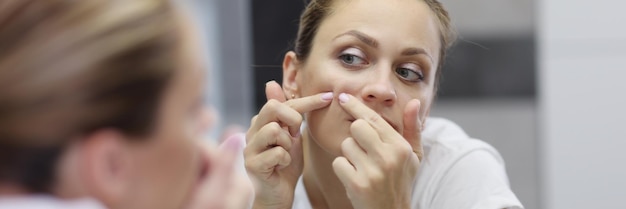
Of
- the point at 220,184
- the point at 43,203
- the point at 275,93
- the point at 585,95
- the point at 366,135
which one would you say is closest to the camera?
the point at 43,203

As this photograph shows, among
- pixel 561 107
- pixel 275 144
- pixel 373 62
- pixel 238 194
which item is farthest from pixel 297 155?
pixel 561 107

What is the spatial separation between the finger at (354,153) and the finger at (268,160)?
84 millimetres

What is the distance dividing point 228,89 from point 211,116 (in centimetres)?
159

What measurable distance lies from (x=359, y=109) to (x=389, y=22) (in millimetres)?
127

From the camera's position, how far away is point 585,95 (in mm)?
2049

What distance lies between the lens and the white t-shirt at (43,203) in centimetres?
57

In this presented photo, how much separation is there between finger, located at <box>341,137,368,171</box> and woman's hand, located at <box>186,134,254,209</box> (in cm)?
34

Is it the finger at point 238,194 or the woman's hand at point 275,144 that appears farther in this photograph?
the woman's hand at point 275,144

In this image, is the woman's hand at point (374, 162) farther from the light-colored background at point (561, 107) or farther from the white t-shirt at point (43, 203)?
the light-colored background at point (561, 107)

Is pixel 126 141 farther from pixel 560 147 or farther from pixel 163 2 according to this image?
pixel 560 147

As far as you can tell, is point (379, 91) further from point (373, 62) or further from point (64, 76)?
point (64, 76)

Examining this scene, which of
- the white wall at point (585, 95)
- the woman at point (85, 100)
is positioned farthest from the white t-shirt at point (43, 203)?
the white wall at point (585, 95)

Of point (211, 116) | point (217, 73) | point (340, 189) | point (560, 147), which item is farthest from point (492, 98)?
point (211, 116)

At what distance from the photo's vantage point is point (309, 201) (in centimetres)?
127
